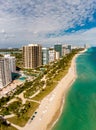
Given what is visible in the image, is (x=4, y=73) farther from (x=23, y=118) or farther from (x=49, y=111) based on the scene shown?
(x=23, y=118)

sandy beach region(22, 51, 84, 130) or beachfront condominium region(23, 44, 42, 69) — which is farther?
beachfront condominium region(23, 44, 42, 69)

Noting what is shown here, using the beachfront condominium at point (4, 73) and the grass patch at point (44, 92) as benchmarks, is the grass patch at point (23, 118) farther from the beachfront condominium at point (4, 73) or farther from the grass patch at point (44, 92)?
the beachfront condominium at point (4, 73)

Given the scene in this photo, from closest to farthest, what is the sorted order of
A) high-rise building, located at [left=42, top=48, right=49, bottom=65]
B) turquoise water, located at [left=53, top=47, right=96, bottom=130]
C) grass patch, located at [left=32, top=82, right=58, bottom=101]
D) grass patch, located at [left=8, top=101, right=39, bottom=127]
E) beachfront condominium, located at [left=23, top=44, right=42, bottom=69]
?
grass patch, located at [left=8, top=101, right=39, bottom=127] → turquoise water, located at [left=53, top=47, right=96, bottom=130] → grass patch, located at [left=32, top=82, right=58, bottom=101] → beachfront condominium, located at [left=23, top=44, right=42, bottom=69] → high-rise building, located at [left=42, top=48, right=49, bottom=65]

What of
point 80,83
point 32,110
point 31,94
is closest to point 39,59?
point 80,83

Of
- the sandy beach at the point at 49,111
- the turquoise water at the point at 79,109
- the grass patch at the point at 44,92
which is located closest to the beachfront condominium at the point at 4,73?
the grass patch at the point at 44,92

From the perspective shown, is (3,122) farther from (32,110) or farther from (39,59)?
(39,59)

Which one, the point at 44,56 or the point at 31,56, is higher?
the point at 31,56

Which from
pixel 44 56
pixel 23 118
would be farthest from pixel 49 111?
pixel 44 56

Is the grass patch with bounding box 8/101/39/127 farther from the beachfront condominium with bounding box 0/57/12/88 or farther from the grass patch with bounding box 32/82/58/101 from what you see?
the beachfront condominium with bounding box 0/57/12/88

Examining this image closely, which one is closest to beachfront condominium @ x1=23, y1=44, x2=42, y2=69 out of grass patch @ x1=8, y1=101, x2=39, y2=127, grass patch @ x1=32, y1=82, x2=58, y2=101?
grass patch @ x1=32, y1=82, x2=58, y2=101

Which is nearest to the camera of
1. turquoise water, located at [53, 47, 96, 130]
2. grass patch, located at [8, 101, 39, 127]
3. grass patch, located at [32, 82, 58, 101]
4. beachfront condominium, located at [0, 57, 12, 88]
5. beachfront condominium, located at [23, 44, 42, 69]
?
grass patch, located at [8, 101, 39, 127]

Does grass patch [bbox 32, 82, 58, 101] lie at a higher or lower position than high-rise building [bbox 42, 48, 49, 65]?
lower

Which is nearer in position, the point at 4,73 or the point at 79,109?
the point at 79,109
